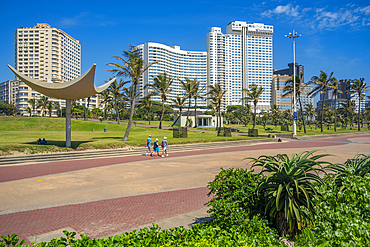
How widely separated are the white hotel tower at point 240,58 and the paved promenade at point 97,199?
165803 mm

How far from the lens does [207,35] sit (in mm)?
173000

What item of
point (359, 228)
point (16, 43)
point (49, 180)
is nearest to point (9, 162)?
point (49, 180)

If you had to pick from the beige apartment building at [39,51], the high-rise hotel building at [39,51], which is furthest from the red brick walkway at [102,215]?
the high-rise hotel building at [39,51]

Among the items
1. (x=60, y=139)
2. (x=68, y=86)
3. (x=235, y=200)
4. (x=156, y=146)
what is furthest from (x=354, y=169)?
(x=60, y=139)

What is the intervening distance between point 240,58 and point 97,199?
18306cm

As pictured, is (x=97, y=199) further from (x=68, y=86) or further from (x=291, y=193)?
(x=68, y=86)

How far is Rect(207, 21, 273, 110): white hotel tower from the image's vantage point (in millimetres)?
173000

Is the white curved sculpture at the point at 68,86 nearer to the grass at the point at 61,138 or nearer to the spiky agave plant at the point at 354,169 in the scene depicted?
the grass at the point at 61,138

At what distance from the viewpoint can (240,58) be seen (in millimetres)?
176750

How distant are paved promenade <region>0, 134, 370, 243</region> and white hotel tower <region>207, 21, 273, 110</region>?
166 m

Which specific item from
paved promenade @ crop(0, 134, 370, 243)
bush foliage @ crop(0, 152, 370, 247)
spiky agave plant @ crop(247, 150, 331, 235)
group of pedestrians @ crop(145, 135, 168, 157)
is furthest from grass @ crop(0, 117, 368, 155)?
spiky agave plant @ crop(247, 150, 331, 235)

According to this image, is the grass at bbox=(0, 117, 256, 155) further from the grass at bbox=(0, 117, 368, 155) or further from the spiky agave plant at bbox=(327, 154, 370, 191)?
the spiky agave plant at bbox=(327, 154, 370, 191)

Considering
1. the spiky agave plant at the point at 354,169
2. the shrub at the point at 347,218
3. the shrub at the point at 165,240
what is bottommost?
the shrub at the point at 165,240

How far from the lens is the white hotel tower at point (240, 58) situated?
568ft
